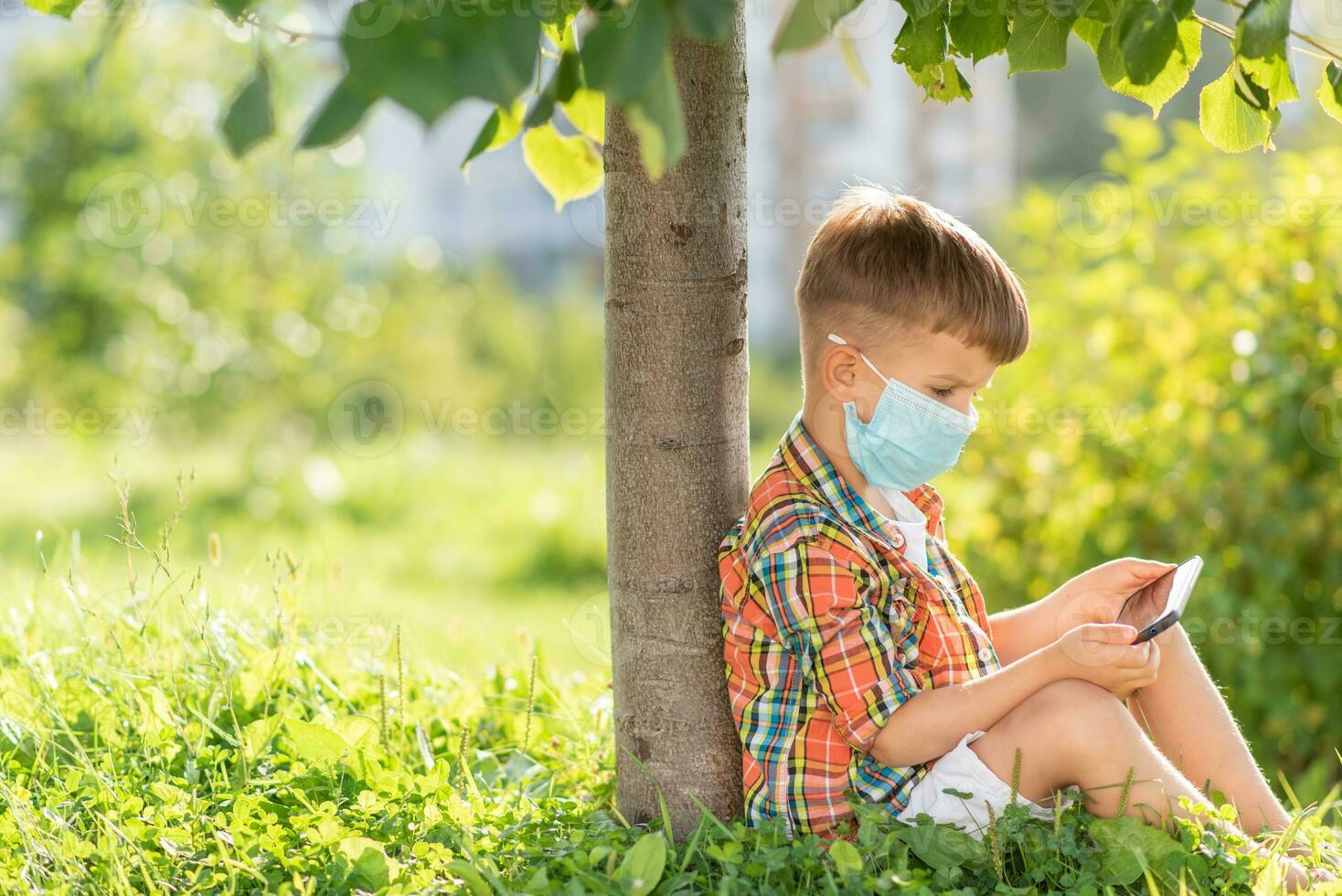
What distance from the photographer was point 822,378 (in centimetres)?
199

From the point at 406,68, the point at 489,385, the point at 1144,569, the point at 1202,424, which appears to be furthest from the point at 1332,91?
the point at 489,385

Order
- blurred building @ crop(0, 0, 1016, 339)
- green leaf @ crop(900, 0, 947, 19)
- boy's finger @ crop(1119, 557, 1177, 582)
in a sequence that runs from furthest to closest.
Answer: blurred building @ crop(0, 0, 1016, 339) → boy's finger @ crop(1119, 557, 1177, 582) → green leaf @ crop(900, 0, 947, 19)

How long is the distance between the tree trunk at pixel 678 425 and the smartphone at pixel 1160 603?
67cm

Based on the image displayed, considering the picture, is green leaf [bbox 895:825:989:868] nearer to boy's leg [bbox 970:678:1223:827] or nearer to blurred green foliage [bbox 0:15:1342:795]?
boy's leg [bbox 970:678:1223:827]

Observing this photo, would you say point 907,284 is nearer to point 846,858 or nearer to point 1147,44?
point 1147,44

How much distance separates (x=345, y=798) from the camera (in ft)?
6.26

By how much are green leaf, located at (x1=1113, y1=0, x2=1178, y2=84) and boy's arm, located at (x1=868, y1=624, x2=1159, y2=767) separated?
0.78 m

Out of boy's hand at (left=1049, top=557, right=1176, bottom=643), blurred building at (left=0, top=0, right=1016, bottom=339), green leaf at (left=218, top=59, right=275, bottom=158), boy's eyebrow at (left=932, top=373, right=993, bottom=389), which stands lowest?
boy's hand at (left=1049, top=557, right=1176, bottom=643)

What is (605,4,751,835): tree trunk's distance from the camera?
1.87m

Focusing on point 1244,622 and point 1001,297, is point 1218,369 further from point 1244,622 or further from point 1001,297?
point 1001,297

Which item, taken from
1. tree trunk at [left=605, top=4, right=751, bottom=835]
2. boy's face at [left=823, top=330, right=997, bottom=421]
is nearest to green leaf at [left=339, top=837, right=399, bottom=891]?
tree trunk at [left=605, top=4, right=751, bottom=835]

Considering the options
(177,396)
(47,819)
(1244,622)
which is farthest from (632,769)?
(177,396)

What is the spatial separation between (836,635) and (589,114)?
99 cm

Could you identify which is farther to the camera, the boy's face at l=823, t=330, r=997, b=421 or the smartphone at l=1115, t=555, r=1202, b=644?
the boy's face at l=823, t=330, r=997, b=421
